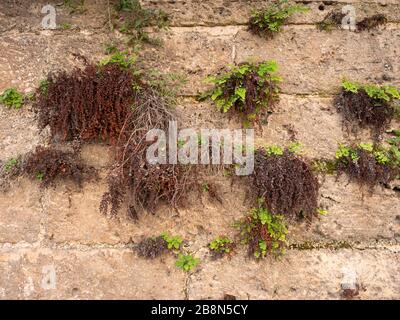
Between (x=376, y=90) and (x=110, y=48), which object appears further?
(x=110, y=48)

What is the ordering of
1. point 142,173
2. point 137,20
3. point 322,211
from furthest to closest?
point 137,20, point 322,211, point 142,173

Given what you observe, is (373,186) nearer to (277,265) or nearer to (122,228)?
(277,265)

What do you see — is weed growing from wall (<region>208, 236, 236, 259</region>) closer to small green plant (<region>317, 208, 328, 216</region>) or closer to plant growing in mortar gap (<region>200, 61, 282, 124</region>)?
small green plant (<region>317, 208, 328, 216</region>)

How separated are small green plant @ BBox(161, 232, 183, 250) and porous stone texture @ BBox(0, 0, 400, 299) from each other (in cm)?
7

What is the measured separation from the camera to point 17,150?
3771 millimetres

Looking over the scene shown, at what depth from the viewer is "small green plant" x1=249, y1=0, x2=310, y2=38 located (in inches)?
152

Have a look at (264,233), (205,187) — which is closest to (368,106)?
(264,233)

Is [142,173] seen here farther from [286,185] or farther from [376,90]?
[376,90]

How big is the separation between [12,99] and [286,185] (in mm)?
2401

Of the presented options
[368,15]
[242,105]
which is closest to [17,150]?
[242,105]

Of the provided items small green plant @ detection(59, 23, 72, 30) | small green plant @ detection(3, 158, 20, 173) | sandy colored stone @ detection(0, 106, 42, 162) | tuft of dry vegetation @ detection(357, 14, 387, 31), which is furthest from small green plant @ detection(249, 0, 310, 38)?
small green plant @ detection(3, 158, 20, 173)

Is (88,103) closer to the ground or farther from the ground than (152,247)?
farther from the ground

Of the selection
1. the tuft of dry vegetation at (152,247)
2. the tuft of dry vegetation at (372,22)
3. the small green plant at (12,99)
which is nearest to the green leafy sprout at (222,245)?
the tuft of dry vegetation at (152,247)

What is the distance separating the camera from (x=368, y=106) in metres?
3.77
